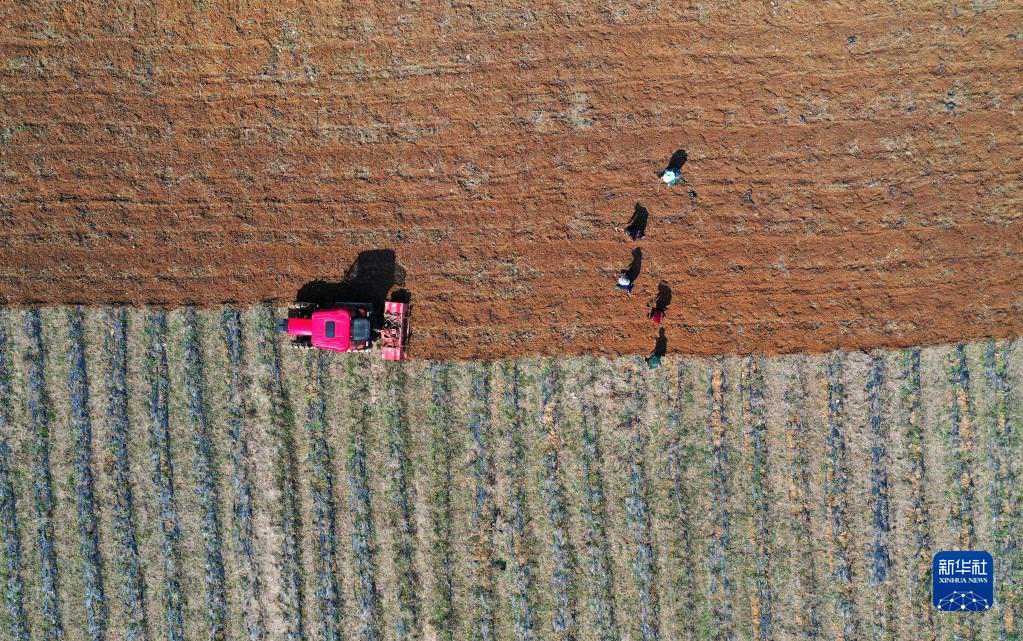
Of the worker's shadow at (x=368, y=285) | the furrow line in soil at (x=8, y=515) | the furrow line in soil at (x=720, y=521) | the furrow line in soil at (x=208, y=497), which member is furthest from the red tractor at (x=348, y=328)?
the furrow line in soil at (x=720, y=521)

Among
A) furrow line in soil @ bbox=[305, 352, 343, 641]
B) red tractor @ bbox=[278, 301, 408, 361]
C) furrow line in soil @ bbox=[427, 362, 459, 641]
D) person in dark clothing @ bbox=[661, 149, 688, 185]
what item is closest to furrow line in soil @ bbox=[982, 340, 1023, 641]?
person in dark clothing @ bbox=[661, 149, 688, 185]

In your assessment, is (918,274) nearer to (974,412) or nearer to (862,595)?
(974,412)

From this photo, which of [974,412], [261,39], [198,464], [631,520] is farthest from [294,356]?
[974,412]

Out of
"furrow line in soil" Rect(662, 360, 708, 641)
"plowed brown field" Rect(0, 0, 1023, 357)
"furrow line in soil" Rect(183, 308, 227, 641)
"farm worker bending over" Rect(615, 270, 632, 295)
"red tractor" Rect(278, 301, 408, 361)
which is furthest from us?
"furrow line in soil" Rect(183, 308, 227, 641)

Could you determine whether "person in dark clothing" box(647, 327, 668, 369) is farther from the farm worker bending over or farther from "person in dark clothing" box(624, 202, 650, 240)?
"person in dark clothing" box(624, 202, 650, 240)

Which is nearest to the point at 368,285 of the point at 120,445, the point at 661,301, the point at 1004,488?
the point at 661,301
